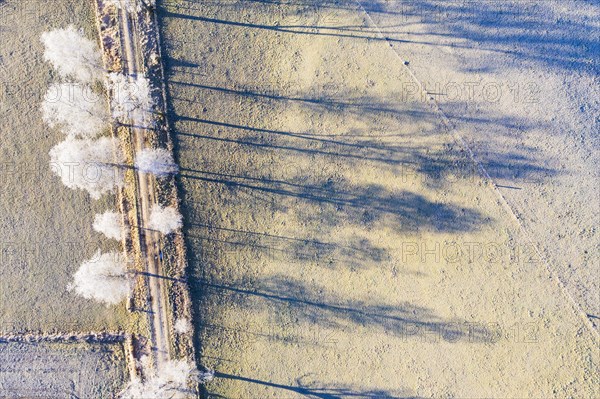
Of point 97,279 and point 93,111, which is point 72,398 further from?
point 93,111

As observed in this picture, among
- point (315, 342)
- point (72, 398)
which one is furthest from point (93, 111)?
point (315, 342)

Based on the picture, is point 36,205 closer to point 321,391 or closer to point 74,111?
point 74,111

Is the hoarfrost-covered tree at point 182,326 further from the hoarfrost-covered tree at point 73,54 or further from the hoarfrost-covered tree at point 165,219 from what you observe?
the hoarfrost-covered tree at point 73,54

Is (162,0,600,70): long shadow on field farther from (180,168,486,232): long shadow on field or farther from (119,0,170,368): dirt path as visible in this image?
(180,168,486,232): long shadow on field

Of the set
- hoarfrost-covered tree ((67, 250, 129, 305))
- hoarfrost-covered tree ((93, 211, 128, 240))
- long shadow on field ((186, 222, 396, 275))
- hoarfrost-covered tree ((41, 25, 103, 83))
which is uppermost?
hoarfrost-covered tree ((41, 25, 103, 83))

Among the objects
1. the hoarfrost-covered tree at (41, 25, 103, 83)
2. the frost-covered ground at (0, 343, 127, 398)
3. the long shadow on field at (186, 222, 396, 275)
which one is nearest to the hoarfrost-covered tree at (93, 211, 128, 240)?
the long shadow on field at (186, 222, 396, 275)

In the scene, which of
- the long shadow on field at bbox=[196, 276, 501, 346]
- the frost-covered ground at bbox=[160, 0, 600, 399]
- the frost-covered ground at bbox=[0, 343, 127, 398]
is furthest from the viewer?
the frost-covered ground at bbox=[0, 343, 127, 398]

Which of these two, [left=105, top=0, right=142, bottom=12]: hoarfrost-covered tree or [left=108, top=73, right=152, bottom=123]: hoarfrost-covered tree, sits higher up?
[left=105, top=0, right=142, bottom=12]: hoarfrost-covered tree
